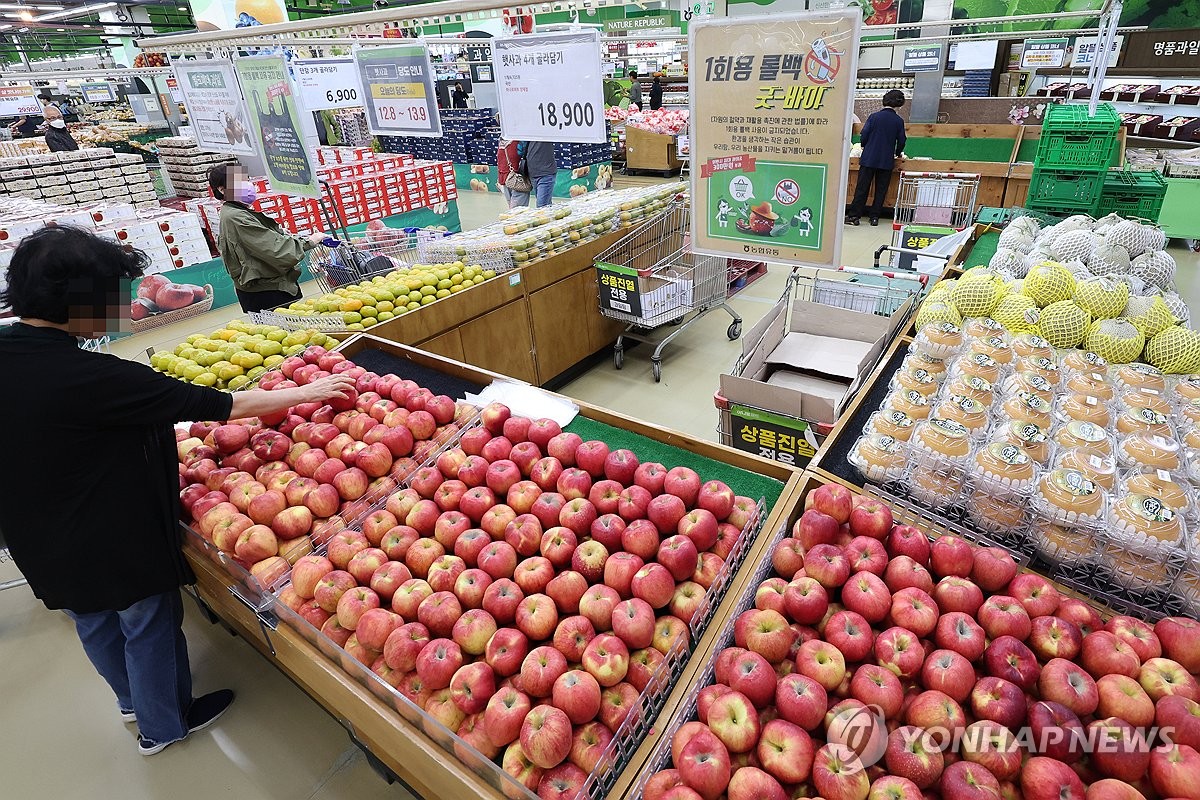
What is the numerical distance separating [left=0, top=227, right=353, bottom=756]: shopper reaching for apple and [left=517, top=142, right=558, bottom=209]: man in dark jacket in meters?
6.34

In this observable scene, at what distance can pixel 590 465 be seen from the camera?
2078 mm

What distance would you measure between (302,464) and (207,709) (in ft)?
4.32

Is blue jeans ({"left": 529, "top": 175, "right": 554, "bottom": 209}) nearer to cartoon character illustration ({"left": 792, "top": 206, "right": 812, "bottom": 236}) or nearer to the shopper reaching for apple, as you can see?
cartoon character illustration ({"left": 792, "top": 206, "right": 812, "bottom": 236})

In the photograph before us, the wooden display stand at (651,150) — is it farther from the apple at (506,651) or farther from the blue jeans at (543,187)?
the apple at (506,651)

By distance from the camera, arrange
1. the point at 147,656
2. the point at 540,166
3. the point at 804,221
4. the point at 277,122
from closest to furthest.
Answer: the point at 147,656 < the point at 804,221 < the point at 277,122 < the point at 540,166

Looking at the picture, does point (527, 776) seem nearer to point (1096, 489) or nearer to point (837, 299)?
point (1096, 489)

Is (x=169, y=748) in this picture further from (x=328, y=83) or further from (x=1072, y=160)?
(x=1072, y=160)

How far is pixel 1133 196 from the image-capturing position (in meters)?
4.79

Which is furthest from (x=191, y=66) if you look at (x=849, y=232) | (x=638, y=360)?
(x=849, y=232)

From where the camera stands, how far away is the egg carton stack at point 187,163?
10.6 metres

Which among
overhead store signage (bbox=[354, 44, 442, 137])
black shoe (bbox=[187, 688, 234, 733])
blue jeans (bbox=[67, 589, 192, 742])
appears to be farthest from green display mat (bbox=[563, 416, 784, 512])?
overhead store signage (bbox=[354, 44, 442, 137])

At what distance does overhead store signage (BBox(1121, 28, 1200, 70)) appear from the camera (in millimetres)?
9766

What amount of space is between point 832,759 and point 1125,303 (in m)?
2.63

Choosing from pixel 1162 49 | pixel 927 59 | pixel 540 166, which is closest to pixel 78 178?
pixel 540 166
